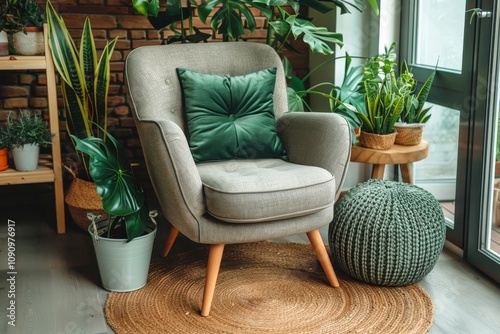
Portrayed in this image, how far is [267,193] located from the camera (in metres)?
2.26

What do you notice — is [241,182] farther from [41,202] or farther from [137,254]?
[41,202]

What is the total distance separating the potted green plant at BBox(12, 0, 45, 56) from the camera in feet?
9.66

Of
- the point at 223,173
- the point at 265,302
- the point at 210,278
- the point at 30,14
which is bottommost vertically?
the point at 265,302

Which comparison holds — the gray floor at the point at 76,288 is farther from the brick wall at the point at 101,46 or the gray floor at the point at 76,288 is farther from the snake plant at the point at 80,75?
the brick wall at the point at 101,46

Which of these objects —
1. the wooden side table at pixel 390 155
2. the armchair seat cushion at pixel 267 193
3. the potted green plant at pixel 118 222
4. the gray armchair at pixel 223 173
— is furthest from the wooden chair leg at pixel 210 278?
the wooden side table at pixel 390 155

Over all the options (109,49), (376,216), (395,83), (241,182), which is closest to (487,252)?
(376,216)

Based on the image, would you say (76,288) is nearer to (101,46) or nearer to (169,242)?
(169,242)

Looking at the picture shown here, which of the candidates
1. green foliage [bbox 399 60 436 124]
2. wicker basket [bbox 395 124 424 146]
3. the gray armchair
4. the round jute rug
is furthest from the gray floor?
green foliage [bbox 399 60 436 124]

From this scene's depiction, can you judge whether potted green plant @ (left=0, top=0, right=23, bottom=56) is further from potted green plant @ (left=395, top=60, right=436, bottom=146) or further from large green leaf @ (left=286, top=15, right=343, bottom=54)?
potted green plant @ (left=395, top=60, right=436, bottom=146)

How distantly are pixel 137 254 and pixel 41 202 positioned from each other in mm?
1329

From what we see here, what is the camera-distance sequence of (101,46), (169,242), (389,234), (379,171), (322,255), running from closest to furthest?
(389,234) < (322,255) < (169,242) < (379,171) < (101,46)

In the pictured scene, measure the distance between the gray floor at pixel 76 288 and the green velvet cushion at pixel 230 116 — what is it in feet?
1.81

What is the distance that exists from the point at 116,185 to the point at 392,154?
1.16 meters

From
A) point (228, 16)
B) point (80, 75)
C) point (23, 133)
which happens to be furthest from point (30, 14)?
point (228, 16)
